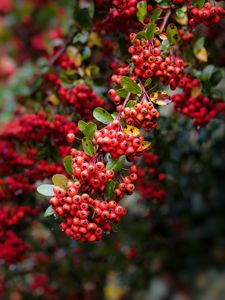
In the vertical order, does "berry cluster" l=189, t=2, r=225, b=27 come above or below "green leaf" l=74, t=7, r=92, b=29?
above

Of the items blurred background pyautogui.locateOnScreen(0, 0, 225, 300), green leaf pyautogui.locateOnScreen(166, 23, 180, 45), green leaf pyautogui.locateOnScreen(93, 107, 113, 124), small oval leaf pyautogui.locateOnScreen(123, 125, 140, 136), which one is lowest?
blurred background pyautogui.locateOnScreen(0, 0, 225, 300)

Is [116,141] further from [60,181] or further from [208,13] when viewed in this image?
[208,13]

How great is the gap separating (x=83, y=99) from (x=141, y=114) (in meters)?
0.61

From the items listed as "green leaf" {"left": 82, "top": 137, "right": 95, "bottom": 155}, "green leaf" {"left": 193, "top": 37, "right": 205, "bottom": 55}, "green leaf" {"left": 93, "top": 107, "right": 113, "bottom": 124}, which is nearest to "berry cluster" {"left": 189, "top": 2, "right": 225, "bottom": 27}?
"green leaf" {"left": 193, "top": 37, "right": 205, "bottom": 55}

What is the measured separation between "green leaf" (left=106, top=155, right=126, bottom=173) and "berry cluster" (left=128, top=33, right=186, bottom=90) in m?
0.29

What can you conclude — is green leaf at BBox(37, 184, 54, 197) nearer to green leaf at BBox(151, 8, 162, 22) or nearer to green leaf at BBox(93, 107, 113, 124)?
green leaf at BBox(93, 107, 113, 124)

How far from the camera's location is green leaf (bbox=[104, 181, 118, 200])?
4.66 ft

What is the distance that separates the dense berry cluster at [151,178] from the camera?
6.95 feet

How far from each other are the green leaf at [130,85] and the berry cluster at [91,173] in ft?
0.88

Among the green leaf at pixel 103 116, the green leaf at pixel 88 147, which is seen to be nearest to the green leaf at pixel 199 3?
the green leaf at pixel 103 116

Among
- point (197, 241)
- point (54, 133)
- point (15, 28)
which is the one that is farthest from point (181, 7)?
point (15, 28)

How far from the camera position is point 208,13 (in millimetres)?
1599

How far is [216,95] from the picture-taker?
1949mm

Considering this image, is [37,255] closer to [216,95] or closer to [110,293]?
[110,293]
